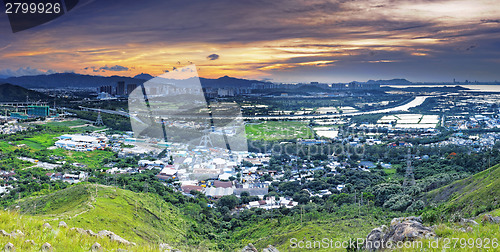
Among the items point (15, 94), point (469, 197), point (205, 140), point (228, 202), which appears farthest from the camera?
point (15, 94)

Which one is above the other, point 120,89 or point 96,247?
Answer: point 120,89

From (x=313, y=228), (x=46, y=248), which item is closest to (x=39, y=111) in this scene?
(x=313, y=228)

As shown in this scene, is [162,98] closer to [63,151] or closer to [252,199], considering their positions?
[63,151]

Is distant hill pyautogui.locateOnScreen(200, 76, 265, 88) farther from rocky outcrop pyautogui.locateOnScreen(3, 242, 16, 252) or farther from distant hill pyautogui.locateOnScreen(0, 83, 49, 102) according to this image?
rocky outcrop pyautogui.locateOnScreen(3, 242, 16, 252)

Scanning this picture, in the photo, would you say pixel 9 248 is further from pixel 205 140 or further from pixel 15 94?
pixel 15 94

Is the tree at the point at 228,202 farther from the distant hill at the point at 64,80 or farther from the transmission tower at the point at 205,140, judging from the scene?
the distant hill at the point at 64,80

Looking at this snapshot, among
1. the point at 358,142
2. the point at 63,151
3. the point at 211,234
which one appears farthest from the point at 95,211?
the point at 358,142

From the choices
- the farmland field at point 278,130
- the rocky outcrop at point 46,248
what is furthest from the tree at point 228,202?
the farmland field at point 278,130
